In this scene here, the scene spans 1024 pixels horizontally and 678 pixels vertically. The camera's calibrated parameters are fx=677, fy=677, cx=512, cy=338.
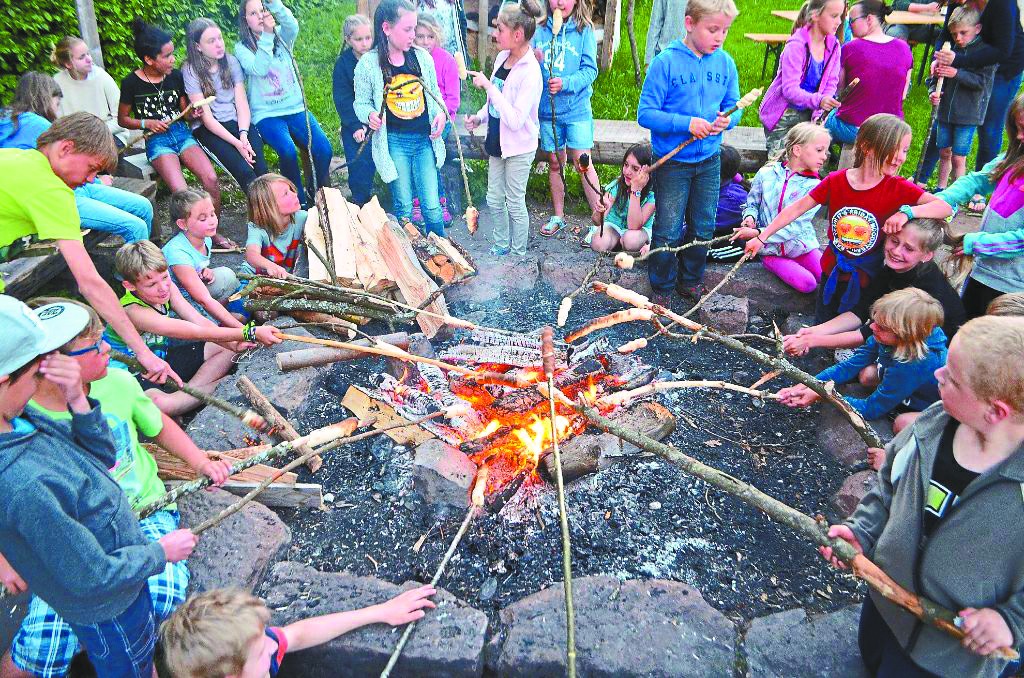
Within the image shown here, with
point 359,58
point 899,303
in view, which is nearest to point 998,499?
point 899,303

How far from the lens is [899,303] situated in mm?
3174

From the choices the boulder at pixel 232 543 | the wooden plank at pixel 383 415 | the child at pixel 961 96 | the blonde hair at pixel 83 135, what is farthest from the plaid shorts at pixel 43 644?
the child at pixel 961 96

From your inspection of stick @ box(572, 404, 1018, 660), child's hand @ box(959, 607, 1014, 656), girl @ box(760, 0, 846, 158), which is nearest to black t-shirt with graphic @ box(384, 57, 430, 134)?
girl @ box(760, 0, 846, 158)

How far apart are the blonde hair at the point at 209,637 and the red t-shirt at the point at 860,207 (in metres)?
3.67

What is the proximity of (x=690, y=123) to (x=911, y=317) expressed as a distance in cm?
190

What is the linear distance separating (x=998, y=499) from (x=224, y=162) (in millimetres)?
6334

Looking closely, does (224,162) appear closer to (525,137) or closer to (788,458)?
(525,137)

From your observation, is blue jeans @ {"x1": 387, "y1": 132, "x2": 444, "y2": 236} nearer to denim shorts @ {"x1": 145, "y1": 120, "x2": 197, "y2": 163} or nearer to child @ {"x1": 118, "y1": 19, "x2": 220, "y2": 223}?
child @ {"x1": 118, "y1": 19, "x2": 220, "y2": 223}

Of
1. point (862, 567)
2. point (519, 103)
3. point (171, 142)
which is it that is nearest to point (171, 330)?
point (519, 103)

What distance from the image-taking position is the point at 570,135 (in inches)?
237

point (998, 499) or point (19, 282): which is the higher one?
point (998, 499)

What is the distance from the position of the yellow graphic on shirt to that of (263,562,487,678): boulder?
3.93 m

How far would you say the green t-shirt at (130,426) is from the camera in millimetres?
2619

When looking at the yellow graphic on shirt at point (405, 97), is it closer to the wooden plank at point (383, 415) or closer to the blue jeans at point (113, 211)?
the blue jeans at point (113, 211)
